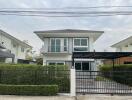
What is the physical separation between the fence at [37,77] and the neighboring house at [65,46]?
15.7 meters

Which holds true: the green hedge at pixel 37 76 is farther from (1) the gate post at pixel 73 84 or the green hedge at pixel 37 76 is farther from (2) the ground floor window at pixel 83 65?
(2) the ground floor window at pixel 83 65

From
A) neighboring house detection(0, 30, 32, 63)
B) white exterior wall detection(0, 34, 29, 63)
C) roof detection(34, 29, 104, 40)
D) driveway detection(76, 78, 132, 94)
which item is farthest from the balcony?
driveway detection(76, 78, 132, 94)

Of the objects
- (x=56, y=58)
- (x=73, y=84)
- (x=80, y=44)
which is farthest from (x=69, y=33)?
(x=73, y=84)

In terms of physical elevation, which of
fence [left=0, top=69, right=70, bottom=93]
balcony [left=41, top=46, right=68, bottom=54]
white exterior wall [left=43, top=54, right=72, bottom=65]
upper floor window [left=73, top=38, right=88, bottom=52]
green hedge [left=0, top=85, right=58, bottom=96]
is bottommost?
green hedge [left=0, top=85, right=58, bottom=96]

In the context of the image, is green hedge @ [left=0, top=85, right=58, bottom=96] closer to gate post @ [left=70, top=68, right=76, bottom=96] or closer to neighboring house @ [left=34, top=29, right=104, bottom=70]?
gate post @ [left=70, top=68, right=76, bottom=96]

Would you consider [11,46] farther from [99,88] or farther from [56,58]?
[99,88]

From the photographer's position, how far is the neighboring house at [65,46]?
32.6m

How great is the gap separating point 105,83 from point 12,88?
5838mm

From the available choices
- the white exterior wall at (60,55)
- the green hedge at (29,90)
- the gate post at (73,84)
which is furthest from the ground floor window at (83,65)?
the green hedge at (29,90)

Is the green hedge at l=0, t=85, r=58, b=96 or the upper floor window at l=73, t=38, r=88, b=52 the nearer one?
the green hedge at l=0, t=85, r=58, b=96

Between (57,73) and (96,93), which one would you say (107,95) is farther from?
(57,73)

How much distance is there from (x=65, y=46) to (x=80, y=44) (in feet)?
6.35

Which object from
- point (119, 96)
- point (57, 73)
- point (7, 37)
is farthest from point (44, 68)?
point (7, 37)

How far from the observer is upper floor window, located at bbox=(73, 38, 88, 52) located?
3322 centimetres
